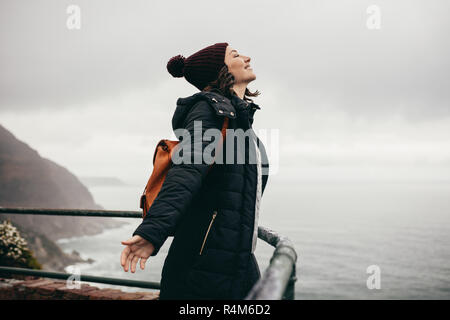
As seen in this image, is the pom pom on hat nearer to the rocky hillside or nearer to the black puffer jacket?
the black puffer jacket

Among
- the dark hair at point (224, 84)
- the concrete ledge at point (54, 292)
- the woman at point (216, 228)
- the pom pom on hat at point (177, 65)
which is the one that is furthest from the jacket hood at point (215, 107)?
the concrete ledge at point (54, 292)

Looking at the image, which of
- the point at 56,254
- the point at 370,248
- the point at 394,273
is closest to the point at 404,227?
the point at 370,248

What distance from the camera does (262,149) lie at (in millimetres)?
1788

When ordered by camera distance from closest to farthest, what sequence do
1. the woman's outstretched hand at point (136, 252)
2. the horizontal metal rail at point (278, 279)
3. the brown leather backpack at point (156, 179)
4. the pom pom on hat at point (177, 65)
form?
the horizontal metal rail at point (278, 279) → the woman's outstretched hand at point (136, 252) → the brown leather backpack at point (156, 179) → the pom pom on hat at point (177, 65)

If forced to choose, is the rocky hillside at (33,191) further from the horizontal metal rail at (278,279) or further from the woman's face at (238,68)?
the horizontal metal rail at (278,279)

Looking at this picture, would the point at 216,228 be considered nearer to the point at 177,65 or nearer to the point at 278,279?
the point at 278,279

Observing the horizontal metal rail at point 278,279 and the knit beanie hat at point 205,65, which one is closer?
the horizontal metal rail at point 278,279

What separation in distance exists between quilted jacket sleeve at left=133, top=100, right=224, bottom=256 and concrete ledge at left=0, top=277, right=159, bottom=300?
7.95ft

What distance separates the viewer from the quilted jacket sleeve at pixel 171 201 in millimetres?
1129

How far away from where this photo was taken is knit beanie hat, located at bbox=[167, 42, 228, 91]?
5.97 ft

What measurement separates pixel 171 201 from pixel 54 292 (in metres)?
3.10

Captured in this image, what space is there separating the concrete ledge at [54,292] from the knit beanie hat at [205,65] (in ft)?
7.46

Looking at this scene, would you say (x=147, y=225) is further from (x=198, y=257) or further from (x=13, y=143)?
(x=13, y=143)

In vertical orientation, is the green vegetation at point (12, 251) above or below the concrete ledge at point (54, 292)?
below
